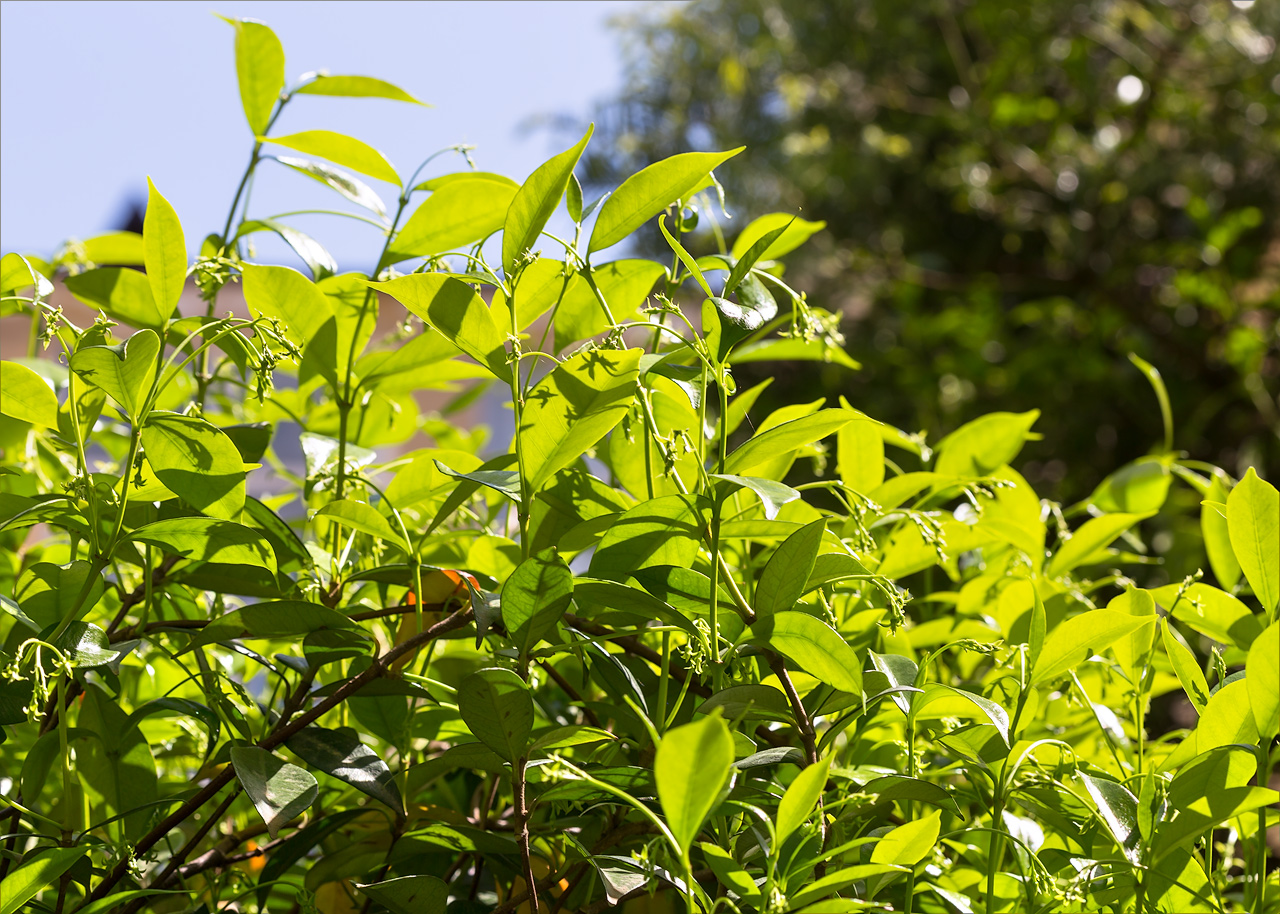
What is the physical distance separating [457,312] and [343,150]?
123mm

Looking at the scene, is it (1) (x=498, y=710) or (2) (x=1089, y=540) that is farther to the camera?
(2) (x=1089, y=540)

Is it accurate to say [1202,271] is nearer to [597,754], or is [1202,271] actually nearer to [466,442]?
[466,442]

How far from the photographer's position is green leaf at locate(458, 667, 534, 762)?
24cm

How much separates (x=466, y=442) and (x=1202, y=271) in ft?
6.31

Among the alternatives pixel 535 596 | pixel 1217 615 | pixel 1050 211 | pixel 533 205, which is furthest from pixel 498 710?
pixel 1050 211

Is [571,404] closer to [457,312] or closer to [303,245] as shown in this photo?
[457,312]

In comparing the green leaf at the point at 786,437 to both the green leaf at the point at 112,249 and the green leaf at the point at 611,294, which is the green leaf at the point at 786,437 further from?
the green leaf at the point at 112,249

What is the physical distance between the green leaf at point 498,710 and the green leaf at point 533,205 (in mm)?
115

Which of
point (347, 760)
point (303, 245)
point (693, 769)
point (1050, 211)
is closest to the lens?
point (693, 769)

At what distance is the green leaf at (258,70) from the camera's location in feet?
1.23

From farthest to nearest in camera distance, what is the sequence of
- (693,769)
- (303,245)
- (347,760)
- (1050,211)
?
(1050,211), (303,245), (347,760), (693,769)

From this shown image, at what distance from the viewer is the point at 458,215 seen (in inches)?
13.4

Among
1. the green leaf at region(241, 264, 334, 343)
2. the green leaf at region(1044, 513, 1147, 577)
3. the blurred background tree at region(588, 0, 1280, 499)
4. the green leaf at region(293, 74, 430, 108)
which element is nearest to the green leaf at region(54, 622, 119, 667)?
the green leaf at region(241, 264, 334, 343)

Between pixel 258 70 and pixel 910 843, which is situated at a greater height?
pixel 258 70
